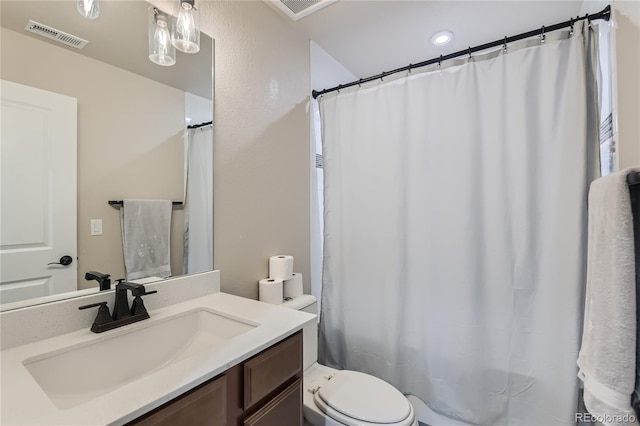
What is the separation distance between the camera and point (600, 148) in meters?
1.33

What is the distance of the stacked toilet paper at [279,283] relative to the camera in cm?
153

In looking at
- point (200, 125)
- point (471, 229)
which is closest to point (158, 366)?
point (200, 125)

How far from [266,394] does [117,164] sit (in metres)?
0.98

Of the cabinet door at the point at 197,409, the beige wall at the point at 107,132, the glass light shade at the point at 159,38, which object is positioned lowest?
the cabinet door at the point at 197,409

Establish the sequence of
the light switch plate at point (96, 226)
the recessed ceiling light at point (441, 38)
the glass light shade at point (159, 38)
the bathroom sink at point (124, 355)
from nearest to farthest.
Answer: the bathroom sink at point (124, 355) < the light switch plate at point (96, 226) < the glass light shade at point (159, 38) < the recessed ceiling light at point (441, 38)

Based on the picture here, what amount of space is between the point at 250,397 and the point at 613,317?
38.3 inches

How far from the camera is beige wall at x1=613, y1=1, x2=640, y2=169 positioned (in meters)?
1.03

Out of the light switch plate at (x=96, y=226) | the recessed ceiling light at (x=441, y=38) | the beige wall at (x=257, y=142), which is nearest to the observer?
the light switch plate at (x=96, y=226)

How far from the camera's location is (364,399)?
4.25 ft

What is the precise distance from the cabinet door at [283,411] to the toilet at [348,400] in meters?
0.30

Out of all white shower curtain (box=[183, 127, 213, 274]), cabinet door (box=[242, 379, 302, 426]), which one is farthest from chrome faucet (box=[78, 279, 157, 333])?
cabinet door (box=[242, 379, 302, 426])

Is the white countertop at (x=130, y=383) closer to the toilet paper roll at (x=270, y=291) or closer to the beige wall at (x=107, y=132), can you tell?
the beige wall at (x=107, y=132)

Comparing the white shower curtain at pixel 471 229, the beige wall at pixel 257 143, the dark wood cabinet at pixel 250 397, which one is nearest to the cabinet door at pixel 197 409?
the dark wood cabinet at pixel 250 397

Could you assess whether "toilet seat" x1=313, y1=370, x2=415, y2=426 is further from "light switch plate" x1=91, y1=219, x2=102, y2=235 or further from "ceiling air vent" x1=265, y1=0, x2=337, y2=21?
"ceiling air vent" x1=265, y1=0, x2=337, y2=21
